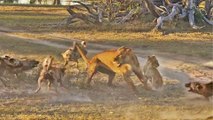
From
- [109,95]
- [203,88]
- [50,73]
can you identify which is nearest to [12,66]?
[50,73]

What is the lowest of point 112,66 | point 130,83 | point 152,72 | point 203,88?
point 130,83

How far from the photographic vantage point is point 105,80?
10414mm

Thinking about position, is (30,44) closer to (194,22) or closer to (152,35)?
(152,35)

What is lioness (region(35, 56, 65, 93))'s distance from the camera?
898 cm

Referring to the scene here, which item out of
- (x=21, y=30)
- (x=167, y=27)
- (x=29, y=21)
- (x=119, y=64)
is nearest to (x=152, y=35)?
(x=167, y=27)

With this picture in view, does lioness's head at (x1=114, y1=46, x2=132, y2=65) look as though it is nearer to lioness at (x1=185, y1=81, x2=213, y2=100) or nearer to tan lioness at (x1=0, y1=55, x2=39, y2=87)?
lioness at (x1=185, y1=81, x2=213, y2=100)

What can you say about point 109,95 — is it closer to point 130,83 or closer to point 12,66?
point 130,83

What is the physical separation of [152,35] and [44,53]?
567cm

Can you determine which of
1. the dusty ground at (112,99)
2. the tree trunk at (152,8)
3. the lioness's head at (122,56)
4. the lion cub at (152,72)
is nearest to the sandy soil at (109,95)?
the dusty ground at (112,99)

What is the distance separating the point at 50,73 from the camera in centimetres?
902

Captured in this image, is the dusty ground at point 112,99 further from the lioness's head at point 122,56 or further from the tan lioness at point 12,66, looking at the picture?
the lioness's head at point 122,56

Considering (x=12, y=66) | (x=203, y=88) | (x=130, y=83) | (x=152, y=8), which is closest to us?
(x=203, y=88)

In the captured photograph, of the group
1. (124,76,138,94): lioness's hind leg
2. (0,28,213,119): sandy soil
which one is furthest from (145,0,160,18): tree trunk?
(124,76,138,94): lioness's hind leg

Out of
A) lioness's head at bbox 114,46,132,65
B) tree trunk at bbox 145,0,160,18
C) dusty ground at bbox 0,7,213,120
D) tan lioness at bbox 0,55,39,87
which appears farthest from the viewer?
tree trunk at bbox 145,0,160,18
